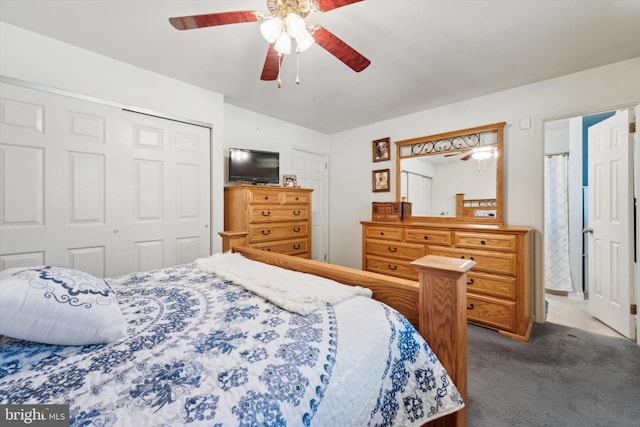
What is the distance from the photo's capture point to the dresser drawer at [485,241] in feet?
7.64

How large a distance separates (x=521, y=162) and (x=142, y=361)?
3459 mm

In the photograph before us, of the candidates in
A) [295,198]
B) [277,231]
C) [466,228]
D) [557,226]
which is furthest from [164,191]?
[557,226]

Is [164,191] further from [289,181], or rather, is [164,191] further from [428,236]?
[428,236]

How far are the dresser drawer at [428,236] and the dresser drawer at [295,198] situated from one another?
4.45 feet

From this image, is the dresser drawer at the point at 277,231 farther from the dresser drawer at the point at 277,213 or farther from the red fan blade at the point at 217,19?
the red fan blade at the point at 217,19

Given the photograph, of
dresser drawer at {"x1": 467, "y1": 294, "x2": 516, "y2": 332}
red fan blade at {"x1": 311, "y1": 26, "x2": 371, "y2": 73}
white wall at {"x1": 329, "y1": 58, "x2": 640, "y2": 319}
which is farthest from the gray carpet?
red fan blade at {"x1": 311, "y1": 26, "x2": 371, "y2": 73}

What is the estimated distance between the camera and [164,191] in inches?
100

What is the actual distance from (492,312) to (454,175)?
1.60 m

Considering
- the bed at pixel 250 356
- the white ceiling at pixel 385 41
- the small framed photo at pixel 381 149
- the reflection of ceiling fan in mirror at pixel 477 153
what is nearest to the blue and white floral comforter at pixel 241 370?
the bed at pixel 250 356

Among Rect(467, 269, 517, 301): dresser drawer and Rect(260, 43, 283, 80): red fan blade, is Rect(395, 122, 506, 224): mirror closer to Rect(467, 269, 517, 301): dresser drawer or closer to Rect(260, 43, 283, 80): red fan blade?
Rect(467, 269, 517, 301): dresser drawer

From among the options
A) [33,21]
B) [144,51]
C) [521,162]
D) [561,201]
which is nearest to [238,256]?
[144,51]

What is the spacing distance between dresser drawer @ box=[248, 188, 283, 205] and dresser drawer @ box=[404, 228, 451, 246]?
1.59 meters

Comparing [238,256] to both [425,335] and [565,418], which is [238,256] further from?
[565,418]

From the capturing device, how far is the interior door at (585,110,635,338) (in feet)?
7.36
